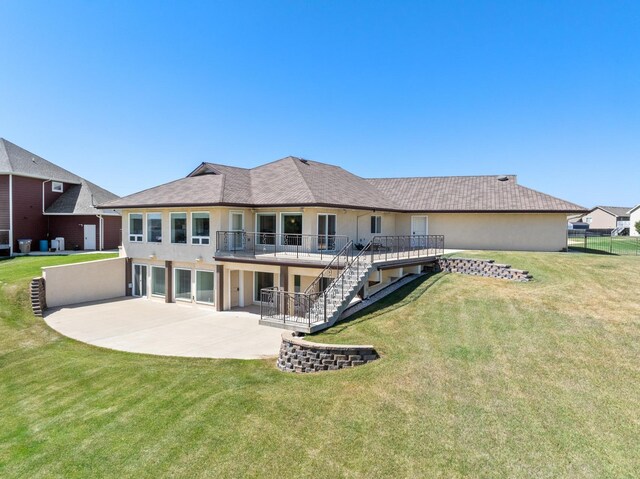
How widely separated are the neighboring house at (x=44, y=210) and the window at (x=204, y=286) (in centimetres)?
1461

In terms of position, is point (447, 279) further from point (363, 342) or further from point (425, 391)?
point (425, 391)

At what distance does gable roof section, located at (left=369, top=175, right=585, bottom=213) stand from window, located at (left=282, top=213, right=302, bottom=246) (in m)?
8.56

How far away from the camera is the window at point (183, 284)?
18.7 metres

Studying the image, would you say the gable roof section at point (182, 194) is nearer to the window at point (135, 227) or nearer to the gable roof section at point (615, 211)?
the window at point (135, 227)

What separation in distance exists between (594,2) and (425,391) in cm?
1823

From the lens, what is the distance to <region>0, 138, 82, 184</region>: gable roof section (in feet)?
87.8

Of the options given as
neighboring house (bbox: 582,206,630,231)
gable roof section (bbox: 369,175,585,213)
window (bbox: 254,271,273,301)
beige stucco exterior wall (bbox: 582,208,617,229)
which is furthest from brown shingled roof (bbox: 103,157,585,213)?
beige stucco exterior wall (bbox: 582,208,617,229)

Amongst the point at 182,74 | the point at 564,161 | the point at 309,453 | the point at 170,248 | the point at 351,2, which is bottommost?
the point at 309,453

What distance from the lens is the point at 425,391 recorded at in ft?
24.9

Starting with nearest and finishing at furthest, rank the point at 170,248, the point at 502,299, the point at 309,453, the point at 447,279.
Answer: the point at 309,453 → the point at 502,299 → the point at 447,279 → the point at 170,248

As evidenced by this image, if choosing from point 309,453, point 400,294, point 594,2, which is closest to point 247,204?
point 400,294

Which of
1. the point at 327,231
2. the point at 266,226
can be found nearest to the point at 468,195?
the point at 327,231

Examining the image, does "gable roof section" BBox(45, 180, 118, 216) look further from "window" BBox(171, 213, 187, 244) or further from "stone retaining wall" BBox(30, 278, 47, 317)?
"window" BBox(171, 213, 187, 244)

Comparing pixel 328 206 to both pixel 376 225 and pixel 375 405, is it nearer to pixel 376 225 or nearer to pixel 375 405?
pixel 376 225
